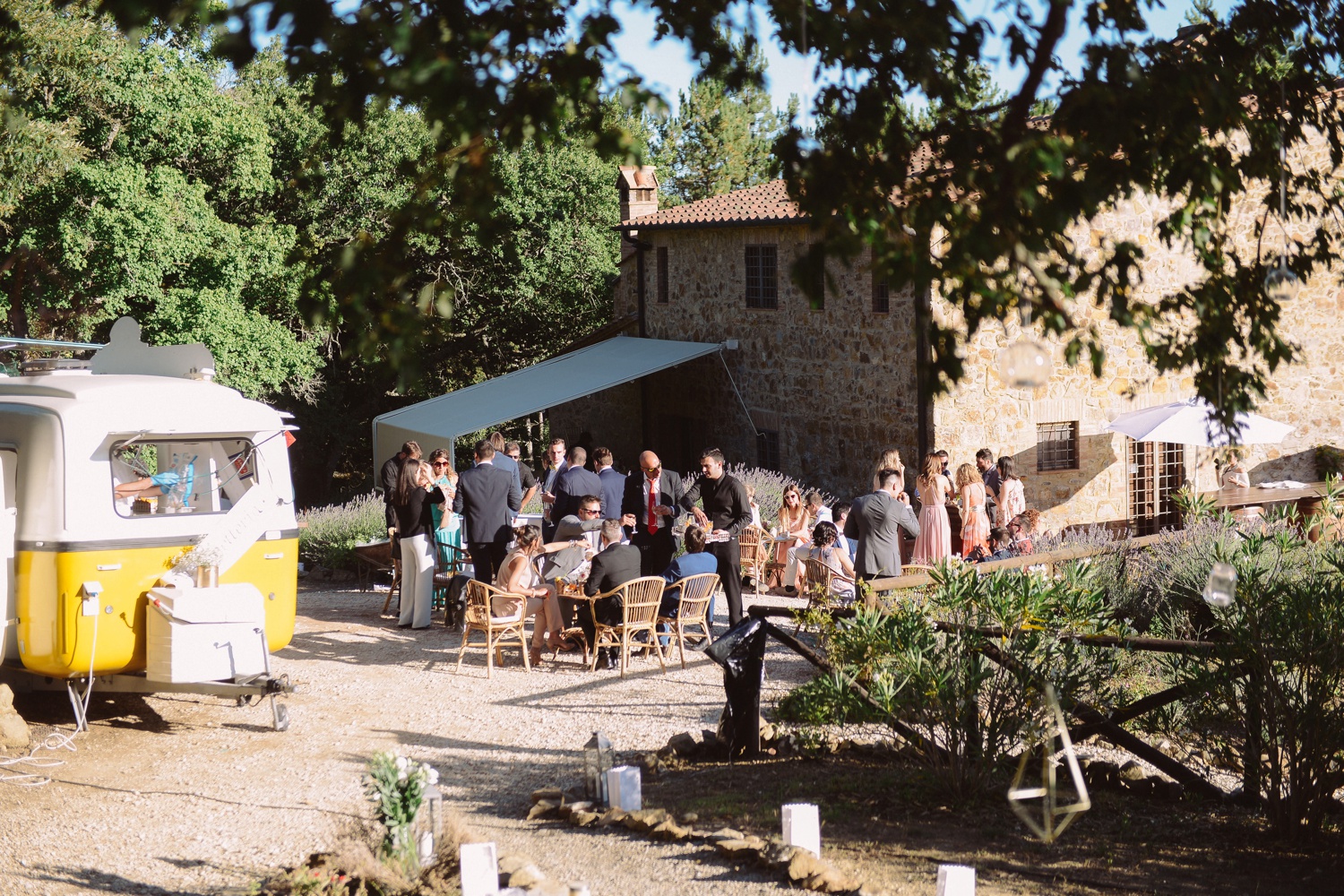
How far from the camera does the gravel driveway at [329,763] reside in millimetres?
5844

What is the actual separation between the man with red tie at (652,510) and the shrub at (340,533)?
5.08 metres

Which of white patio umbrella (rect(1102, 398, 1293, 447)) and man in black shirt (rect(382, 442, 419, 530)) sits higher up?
white patio umbrella (rect(1102, 398, 1293, 447))

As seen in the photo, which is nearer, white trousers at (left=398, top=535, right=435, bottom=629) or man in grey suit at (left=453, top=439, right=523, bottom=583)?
man in grey suit at (left=453, top=439, right=523, bottom=583)

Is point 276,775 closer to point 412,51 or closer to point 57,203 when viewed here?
point 412,51

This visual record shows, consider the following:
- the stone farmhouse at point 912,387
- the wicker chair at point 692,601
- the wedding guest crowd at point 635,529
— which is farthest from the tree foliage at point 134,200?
the wicker chair at point 692,601

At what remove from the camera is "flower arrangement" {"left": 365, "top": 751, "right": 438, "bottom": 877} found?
538 centimetres

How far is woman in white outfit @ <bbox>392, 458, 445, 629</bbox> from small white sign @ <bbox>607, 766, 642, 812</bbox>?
530cm

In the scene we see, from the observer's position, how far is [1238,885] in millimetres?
5328

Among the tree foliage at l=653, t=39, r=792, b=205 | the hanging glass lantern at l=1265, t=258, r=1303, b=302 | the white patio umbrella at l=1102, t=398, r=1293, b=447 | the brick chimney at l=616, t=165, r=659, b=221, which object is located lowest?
the hanging glass lantern at l=1265, t=258, r=1303, b=302

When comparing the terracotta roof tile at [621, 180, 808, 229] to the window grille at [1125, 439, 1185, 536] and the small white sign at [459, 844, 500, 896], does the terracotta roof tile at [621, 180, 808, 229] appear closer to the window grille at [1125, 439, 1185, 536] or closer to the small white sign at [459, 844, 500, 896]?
the window grille at [1125, 439, 1185, 536]

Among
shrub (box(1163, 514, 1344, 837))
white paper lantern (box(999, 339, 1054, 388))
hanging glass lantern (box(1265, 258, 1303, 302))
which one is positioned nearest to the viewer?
white paper lantern (box(999, 339, 1054, 388))

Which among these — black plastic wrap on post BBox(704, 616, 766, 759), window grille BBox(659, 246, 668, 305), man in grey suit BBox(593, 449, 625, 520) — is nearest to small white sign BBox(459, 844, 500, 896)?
black plastic wrap on post BBox(704, 616, 766, 759)

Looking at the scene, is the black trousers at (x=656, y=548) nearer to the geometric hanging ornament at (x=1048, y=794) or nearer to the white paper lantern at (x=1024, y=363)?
the geometric hanging ornament at (x=1048, y=794)

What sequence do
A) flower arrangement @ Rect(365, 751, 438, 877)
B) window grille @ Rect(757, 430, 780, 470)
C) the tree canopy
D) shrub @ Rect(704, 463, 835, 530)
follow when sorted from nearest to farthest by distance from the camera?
the tree canopy < flower arrangement @ Rect(365, 751, 438, 877) < shrub @ Rect(704, 463, 835, 530) < window grille @ Rect(757, 430, 780, 470)
